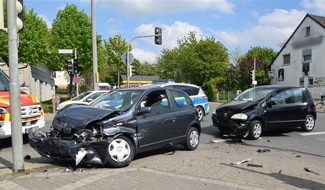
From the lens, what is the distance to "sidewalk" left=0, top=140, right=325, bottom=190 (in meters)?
5.42

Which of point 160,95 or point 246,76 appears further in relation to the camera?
point 246,76

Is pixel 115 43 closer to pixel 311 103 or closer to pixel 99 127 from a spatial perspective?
pixel 311 103

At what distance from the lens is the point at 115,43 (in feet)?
215

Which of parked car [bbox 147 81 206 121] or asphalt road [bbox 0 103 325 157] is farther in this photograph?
parked car [bbox 147 81 206 121]

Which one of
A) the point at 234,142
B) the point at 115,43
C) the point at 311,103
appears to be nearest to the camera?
the point at 234,142

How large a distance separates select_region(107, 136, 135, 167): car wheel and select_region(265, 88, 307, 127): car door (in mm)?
5611

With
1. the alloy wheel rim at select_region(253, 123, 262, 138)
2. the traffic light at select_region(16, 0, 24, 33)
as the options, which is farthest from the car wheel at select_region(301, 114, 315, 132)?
the traffic light at select_region(16, 0, 24, 33)

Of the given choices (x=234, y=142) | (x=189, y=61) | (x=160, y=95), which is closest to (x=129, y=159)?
(x=160, y=95)

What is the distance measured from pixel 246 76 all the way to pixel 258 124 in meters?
38.3

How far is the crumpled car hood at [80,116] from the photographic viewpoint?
20.5 ft

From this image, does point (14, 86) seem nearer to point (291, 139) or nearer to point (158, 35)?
point (291, 139)

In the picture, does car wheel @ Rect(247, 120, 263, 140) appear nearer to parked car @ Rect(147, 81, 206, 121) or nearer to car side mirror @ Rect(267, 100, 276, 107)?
car side mirror @ Rect(267, 100, 276, 107)

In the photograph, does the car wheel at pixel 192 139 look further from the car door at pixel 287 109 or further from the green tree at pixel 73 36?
the green tree at pixel 73 36

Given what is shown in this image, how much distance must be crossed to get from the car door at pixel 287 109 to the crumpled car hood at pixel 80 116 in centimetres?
603
